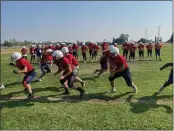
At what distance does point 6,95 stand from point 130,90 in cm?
487

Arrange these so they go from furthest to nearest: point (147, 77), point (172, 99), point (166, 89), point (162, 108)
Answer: point (147, 77) → point (166, 89) → point (172, 99) → point (162, 108)

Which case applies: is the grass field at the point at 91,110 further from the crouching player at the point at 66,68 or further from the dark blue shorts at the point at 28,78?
the dark blue shorts at the point at 28,78

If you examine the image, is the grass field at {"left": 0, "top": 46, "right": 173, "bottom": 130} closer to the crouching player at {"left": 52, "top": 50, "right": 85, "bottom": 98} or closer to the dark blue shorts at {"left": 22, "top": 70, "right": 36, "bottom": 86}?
the crouching player at {"left": 52, "top": 50, "right": 85, "bottom": 98}

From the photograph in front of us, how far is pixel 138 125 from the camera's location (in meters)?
6.60

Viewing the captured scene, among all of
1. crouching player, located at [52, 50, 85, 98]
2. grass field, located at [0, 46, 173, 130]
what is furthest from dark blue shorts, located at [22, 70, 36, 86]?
crouching player, located at [52, 50, 85, 98]

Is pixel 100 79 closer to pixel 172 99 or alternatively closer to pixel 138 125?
pixel 172 99

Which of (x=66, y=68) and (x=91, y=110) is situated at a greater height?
(x=66, y=68)

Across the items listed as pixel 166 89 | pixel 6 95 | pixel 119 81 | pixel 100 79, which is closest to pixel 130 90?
pixel 166 89

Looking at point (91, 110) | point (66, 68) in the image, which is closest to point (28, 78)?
point (66, 68)

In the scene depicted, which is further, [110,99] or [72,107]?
[110,99]

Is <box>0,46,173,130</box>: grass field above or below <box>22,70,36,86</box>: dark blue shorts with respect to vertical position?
below

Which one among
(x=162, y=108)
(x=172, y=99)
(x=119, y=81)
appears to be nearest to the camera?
(x=162, y=108)

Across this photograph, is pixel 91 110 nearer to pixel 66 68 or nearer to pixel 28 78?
pixel 66 68

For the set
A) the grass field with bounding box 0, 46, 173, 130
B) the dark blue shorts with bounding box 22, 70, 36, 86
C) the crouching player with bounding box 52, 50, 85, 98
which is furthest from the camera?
the dark blue shorts with bounding box 22, 70, 36, 86
